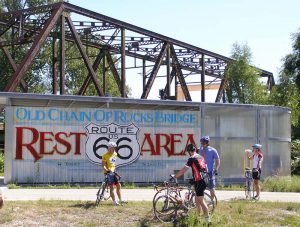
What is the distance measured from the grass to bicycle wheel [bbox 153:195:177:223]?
0.19 m

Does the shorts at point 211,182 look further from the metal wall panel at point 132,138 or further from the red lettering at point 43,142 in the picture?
the red lettering at point 43,142

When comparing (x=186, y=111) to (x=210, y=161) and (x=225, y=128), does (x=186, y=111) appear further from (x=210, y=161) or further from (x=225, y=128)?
(x=210, y=161)

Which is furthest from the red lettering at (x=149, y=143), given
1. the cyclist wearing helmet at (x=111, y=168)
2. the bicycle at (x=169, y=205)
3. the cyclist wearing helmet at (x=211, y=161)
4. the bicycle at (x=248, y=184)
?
the bicycle at (x=169, y=205)

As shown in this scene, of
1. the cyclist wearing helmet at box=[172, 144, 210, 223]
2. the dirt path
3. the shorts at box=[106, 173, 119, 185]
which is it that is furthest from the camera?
the dirt path

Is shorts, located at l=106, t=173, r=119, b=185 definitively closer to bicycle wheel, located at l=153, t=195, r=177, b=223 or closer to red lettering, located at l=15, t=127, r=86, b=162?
bicycle wheel, located at l=153, t=195, r=177, b=223

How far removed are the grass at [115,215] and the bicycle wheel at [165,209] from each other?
0.19 m

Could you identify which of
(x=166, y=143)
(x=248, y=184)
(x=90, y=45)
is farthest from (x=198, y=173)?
(x=90, y=45)

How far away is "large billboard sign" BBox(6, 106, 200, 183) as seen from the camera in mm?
23062

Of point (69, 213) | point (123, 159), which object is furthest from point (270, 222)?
point (123, 159)

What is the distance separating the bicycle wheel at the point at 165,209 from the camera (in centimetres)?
1348

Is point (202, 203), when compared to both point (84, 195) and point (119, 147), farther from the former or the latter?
point (119, 147)

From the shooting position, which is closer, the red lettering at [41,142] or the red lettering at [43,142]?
the red lettering at [41,142]

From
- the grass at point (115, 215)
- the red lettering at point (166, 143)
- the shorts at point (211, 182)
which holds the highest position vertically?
the red lettering at point (166, 143)

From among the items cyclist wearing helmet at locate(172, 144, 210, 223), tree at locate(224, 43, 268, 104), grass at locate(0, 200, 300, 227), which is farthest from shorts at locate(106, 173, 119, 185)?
tree at locate(224, 43, 268, 104)
